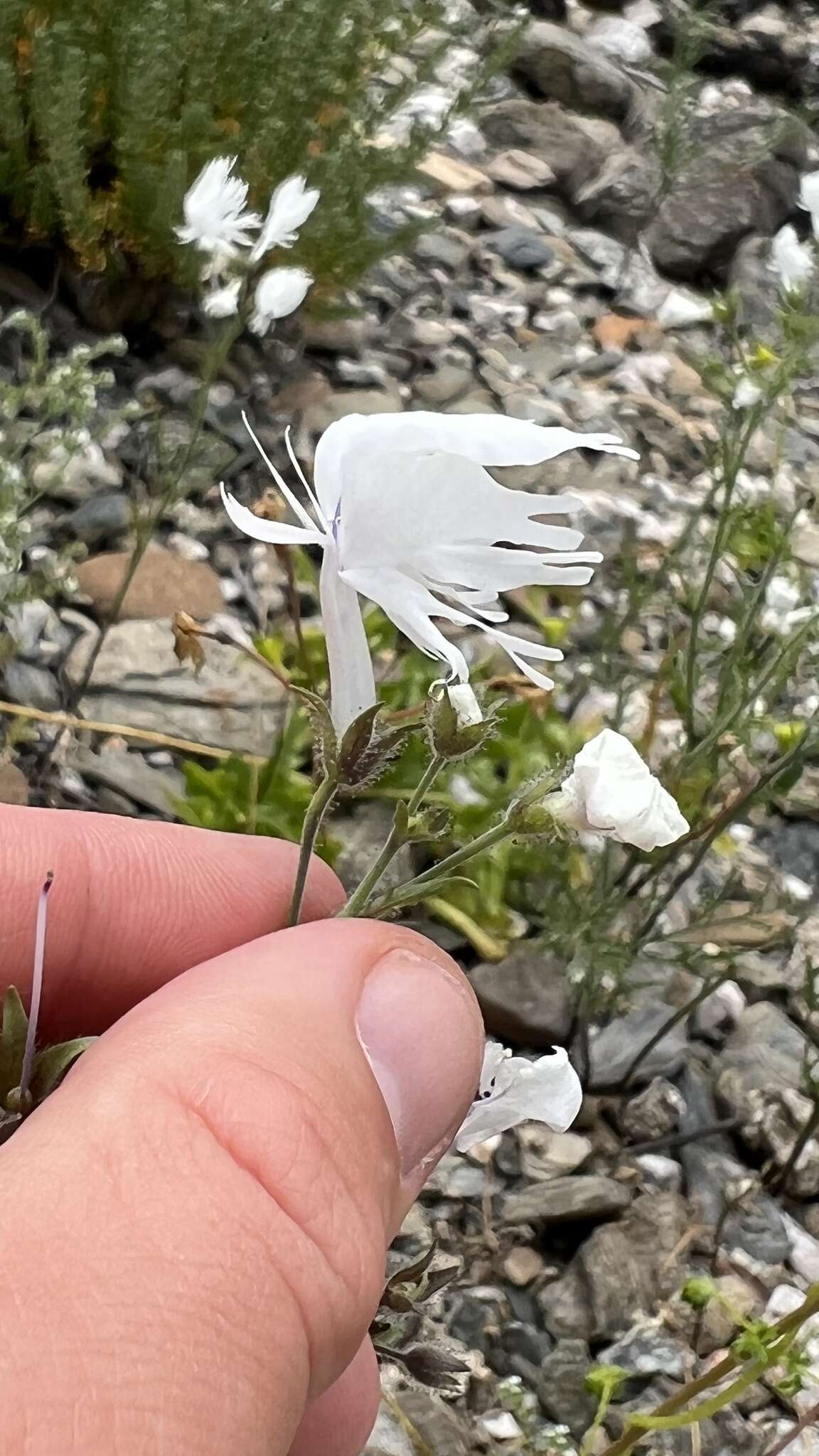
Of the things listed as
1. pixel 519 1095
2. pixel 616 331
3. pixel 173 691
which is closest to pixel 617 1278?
pixel 519 1095

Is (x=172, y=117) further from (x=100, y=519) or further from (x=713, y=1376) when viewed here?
(x=713, y=1376)

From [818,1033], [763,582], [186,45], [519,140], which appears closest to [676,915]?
[818,1033]

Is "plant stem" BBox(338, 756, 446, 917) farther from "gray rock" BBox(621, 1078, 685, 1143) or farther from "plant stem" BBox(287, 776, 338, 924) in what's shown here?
"gray rock" BBox(621, 1078, 685, 1143)

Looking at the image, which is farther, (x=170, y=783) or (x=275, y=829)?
(x=170, y=783)

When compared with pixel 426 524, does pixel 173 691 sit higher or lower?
lower

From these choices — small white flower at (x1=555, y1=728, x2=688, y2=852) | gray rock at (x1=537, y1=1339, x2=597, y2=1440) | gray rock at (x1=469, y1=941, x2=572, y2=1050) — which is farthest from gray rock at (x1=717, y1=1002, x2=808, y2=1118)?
small white flower at (x1=555, y1=728, x2=688, y2=852)

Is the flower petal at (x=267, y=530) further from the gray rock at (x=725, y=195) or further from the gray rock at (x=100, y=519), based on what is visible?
the gray rock at (x=725, y=195)

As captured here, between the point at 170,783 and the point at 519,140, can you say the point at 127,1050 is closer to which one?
the point at 170,783
